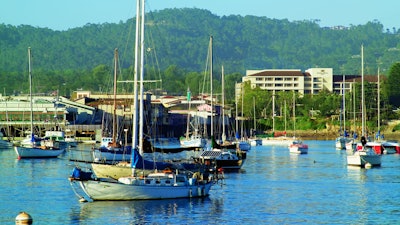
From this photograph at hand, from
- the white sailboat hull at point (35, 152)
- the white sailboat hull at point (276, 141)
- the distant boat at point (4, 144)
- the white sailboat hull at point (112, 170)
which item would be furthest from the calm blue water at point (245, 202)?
the white sailboat hull at point (276, 141)

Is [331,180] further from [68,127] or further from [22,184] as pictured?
[68,127]

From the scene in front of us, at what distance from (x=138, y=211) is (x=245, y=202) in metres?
7.62

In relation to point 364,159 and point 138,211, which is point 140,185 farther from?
point 364,159

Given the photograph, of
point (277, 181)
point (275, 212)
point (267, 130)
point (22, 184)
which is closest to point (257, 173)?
point (277, 181)

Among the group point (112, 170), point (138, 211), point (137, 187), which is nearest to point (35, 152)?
point (112, 170)

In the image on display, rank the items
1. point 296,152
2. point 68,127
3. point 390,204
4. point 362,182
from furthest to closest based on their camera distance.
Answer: point 68,127 → point 296,152 → point 362,182 → point 390,204

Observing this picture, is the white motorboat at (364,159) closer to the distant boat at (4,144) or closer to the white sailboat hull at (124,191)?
the white sailboat hull at (124,191)

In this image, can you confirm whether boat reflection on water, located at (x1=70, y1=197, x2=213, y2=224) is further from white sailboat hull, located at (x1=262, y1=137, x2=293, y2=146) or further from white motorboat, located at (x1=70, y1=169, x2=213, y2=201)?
white sailboat hull, located at (x1=262, y1=137, x2=293, y2=146)

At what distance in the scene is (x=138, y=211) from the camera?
4262 cm

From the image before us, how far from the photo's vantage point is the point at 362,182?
61.5m

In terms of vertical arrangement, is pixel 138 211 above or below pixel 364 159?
below

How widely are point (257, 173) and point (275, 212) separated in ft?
79.6

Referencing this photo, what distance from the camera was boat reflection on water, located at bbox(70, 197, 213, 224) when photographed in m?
40.6

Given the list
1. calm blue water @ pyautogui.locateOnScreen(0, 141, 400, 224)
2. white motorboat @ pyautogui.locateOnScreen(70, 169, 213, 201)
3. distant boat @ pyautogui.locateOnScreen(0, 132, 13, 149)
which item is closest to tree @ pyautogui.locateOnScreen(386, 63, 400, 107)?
distant boat @ pyautogui.locateOnScreen(0, 132, 13, 149)
